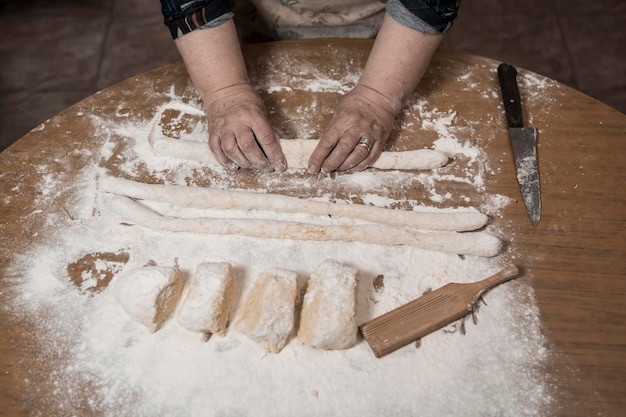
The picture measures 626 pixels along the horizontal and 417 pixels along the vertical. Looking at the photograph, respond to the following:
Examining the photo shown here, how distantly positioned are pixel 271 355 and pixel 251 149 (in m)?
0.52

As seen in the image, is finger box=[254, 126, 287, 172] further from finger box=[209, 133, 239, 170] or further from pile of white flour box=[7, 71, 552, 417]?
pile of white flour box=[7, 71, 552, 417]

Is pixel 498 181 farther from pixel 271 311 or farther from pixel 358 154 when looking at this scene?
pixel 271 311

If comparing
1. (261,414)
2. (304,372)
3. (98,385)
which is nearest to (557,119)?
(304,372)

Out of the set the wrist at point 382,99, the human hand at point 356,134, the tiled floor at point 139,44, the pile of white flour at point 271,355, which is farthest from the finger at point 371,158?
the tiled floor at point 139,44

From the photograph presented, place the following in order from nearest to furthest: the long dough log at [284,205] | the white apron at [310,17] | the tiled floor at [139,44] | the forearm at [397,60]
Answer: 1. the long dough log at [284,205]
2. the forearm at [397,60]
3. the white apron at [310,17]
4. the tiled floor at [139,44]

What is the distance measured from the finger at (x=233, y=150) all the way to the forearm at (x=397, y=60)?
1.25 ft

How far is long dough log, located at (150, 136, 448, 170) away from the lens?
4.55 ft

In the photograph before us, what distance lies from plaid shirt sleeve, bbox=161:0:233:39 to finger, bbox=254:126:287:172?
315 mm

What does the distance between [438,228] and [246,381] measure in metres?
0.56

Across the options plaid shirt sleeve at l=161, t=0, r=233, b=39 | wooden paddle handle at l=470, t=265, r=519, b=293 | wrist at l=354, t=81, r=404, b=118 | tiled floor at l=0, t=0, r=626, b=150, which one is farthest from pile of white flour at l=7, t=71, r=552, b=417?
tiled floor at l=0, t=0, r=626, b=150

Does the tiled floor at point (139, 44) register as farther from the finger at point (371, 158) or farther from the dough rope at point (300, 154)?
the finger at point (371, 158)

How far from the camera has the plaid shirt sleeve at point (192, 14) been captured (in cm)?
138

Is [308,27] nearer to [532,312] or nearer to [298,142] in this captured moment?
[298,142]

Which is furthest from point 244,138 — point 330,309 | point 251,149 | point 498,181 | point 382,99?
point 498,181
